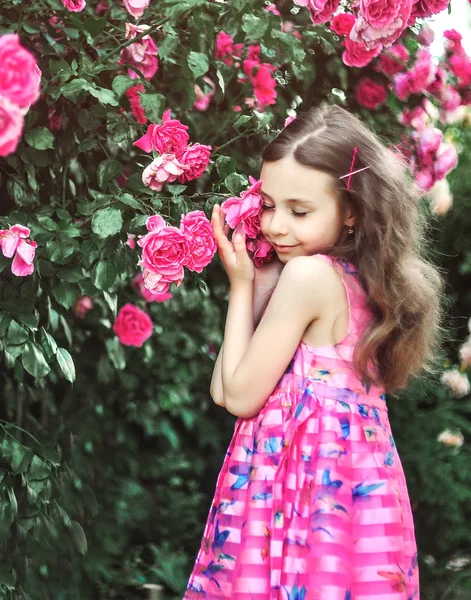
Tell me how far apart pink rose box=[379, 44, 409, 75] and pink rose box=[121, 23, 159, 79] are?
0.83m

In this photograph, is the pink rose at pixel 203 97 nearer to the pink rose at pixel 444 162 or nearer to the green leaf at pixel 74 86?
the green leaf at pixel 74 86

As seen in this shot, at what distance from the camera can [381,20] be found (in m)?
1.79

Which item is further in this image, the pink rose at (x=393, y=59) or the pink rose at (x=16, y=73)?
the pink rose at (x=393, y=59)

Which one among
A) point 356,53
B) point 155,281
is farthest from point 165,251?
point 356,53

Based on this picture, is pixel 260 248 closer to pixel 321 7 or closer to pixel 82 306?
pixel 321 7

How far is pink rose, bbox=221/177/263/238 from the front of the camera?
71.3 inches

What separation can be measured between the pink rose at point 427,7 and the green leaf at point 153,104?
0.58 m

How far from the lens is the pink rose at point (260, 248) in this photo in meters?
1.90

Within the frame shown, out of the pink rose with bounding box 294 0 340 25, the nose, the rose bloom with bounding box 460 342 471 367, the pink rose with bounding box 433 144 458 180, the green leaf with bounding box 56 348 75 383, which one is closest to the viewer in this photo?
the nose

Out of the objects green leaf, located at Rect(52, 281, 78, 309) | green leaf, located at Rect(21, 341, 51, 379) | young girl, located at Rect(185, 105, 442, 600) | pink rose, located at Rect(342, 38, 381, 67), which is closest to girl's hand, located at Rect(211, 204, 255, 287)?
young girl, located at Rect(185, 105, 442, 600)

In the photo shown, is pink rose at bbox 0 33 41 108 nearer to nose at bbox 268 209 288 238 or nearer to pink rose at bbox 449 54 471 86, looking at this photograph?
nose at bbox 268 209 288 238

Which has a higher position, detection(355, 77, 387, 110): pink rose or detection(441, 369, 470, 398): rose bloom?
detection(355, 77, 387, 110): pink rose

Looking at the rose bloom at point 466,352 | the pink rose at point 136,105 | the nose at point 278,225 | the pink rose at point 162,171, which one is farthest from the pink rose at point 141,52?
the rose bloom at point 466,352

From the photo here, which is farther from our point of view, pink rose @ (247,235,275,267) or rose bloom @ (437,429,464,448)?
rose bloom @ (437,429,464,448)
